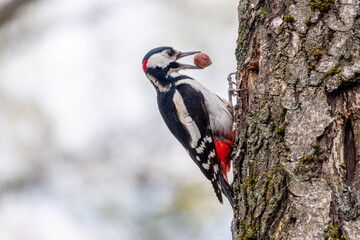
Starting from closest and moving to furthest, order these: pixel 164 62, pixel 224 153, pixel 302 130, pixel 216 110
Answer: pixel 302 130
pixel 224 153
pixel 216 110
pixel 164 62

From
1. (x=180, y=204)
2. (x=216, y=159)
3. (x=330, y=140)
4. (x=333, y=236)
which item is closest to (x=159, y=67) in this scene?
(x=216, y=159)

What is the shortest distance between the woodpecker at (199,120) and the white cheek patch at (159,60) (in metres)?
0.03

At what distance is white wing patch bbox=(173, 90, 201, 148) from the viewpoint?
12.2ft

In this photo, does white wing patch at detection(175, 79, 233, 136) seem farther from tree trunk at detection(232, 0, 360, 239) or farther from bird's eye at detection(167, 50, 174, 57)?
tree trunk at detection(232, 0, 360, 239)

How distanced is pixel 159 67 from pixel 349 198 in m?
2.53

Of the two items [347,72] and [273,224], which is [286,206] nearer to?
[273,224]

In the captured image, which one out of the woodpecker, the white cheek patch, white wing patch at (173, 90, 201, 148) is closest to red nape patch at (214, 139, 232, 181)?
the woodpecker

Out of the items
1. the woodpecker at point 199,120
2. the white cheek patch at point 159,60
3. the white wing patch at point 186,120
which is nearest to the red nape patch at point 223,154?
the woodpecker at point 199,120

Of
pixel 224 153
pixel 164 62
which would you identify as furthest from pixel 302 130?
pixel 164 62

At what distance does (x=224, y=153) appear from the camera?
3506 millimetres

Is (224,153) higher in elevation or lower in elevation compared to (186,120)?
lower

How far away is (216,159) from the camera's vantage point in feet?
11.5

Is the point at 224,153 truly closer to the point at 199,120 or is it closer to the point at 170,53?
the point at 199,120

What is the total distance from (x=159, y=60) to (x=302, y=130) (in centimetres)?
224
